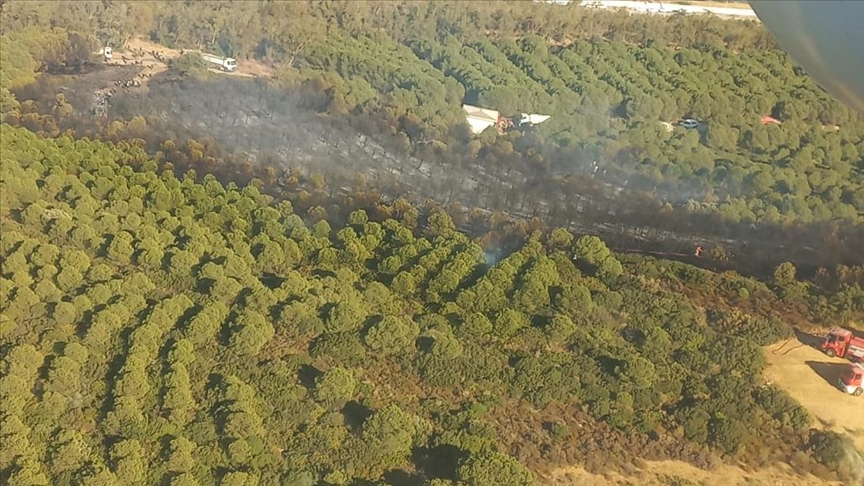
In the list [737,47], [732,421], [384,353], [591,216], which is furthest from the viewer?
[737,47]

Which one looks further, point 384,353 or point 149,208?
point 149,208

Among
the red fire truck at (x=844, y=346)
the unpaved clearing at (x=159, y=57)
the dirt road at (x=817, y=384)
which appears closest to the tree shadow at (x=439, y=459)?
the dirt road at (x=817, y=384)

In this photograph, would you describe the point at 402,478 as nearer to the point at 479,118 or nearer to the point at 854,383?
the point at 854,383

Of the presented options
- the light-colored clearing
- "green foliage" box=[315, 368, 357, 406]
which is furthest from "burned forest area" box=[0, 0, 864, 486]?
the light-colored clearing

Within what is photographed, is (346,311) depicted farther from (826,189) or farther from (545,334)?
(826,189)

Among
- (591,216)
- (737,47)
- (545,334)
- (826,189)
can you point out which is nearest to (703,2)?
(737,47)

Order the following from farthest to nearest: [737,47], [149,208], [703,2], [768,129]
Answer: [703,2], [737,47], [768,129], [149,208]

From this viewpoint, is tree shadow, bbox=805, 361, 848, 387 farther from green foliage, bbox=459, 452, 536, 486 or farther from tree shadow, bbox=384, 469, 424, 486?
tree shadow, bbox=384, 469, 424, 486
